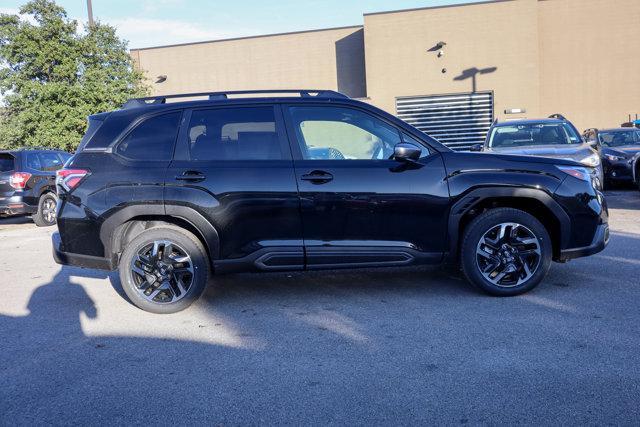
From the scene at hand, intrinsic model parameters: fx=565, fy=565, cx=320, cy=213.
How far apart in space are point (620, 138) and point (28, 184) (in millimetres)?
14817

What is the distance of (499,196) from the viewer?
4.96m

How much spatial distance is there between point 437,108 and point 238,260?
67.9 feet

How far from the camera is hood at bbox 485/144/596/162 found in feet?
29.2

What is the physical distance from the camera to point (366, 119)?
5164 millimetres

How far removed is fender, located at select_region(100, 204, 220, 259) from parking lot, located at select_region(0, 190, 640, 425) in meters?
0.64

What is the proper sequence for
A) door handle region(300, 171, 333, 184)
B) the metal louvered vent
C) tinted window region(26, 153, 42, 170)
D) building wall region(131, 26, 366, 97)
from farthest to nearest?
building wall region(131, 26, 366, 97) → the metal louvered vent → tinted window region(26, 153, 42, 170) → door handle region(300, 171, 333, 184)

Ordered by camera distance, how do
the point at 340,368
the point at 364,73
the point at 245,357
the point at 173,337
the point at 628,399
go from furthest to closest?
the point at 364,73
the point at 173,337
the point at 245,357
the point at 340,368
the point at 628,399

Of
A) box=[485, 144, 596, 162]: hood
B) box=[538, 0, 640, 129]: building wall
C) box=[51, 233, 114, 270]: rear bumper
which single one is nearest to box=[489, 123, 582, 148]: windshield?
box=[485, 144, 596, 162]: hood

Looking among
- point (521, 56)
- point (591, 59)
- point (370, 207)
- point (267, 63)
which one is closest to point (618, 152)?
point (521, 56)

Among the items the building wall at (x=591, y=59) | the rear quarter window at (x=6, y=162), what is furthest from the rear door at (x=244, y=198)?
the building wall at (x=591, y=59)

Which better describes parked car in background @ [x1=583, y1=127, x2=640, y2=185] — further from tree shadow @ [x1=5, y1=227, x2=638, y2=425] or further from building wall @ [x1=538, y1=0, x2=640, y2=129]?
tree shadow @ [x1=5, y1=227, x2=638, y2=425]

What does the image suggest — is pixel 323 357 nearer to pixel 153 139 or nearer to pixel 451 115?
pixel 153 139

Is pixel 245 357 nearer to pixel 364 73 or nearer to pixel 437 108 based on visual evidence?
pixel 437 108

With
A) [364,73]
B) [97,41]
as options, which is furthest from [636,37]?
[97,41]
